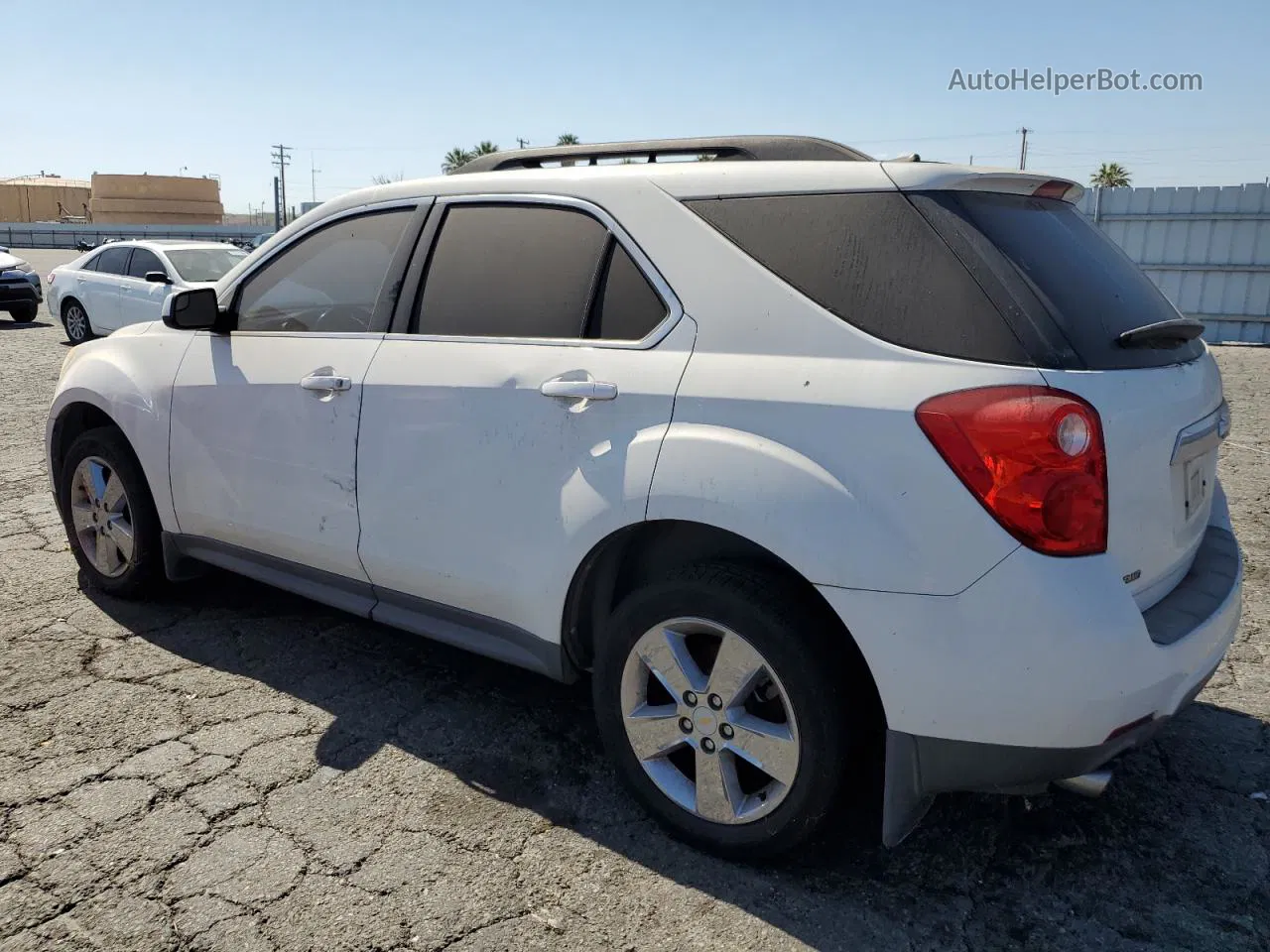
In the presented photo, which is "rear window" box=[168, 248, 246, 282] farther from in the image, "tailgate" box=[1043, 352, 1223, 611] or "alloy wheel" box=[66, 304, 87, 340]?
"tailgate" box=[1043, 352, 1223, 611]

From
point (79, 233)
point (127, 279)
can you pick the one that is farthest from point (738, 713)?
point (79, 233)

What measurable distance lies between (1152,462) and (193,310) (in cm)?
321

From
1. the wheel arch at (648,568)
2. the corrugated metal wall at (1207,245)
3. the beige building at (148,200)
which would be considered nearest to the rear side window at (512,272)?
the wheel arch at (648,568)

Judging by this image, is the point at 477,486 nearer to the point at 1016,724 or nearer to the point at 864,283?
the point at 864,283

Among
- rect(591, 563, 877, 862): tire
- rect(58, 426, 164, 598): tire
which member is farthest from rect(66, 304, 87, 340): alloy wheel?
rect(591, 563, 877, 862): tire

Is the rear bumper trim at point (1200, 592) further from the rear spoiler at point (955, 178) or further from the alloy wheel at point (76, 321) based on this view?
the alloy wheel at point (76, 321)

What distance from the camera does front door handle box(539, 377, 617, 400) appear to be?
8.52 ft

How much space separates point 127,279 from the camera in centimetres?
1273

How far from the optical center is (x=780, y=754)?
93.7 inches

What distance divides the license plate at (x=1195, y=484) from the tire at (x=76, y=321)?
14.5 m

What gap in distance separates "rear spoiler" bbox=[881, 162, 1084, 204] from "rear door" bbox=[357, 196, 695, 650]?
0.63 meters

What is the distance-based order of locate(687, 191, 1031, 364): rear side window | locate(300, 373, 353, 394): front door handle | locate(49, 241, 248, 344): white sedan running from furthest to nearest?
locate(49, 241, 248, 344): white sedan < locate(300, 373, 353, 394): front door handle < locate(687, 191, 1031, 364): rear side window

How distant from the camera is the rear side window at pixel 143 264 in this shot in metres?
12.2

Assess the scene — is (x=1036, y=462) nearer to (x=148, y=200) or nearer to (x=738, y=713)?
(x=738, y=713)
